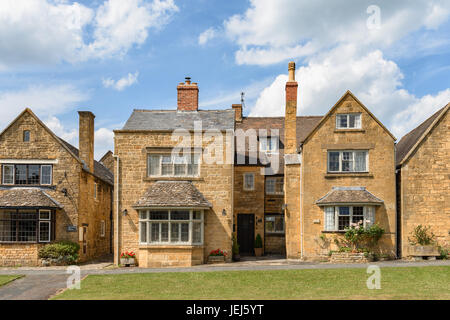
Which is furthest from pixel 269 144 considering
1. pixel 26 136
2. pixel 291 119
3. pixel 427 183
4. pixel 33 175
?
pixel 26 136

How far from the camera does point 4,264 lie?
27234 mm

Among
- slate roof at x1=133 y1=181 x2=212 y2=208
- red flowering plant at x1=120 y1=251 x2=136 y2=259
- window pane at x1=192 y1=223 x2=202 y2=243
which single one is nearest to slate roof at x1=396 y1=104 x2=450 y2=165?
slate roof at x1=133 y1=181 x2=212 y2=208

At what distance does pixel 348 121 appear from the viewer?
2822 cm

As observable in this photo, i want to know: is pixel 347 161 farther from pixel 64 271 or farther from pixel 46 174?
pixel 46 174

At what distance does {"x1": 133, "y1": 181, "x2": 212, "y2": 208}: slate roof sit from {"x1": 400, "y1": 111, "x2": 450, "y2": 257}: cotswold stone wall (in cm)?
1125

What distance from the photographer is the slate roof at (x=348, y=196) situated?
26.9 metres

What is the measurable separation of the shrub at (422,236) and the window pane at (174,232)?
1303cm

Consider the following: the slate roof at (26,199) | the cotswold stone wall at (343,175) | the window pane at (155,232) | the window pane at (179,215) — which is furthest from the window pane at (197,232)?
the slate roof at (26,199)

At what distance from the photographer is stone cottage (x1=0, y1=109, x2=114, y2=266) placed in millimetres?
27359

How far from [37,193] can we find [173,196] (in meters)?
8.20

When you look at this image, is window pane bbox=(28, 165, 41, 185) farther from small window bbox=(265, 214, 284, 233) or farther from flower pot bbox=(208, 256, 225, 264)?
small window bbox=(265, 214, 284, 233)

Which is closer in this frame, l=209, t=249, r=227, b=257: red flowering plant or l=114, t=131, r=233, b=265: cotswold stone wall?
l=209, t=249, r=227, b=257: red flowering plant
